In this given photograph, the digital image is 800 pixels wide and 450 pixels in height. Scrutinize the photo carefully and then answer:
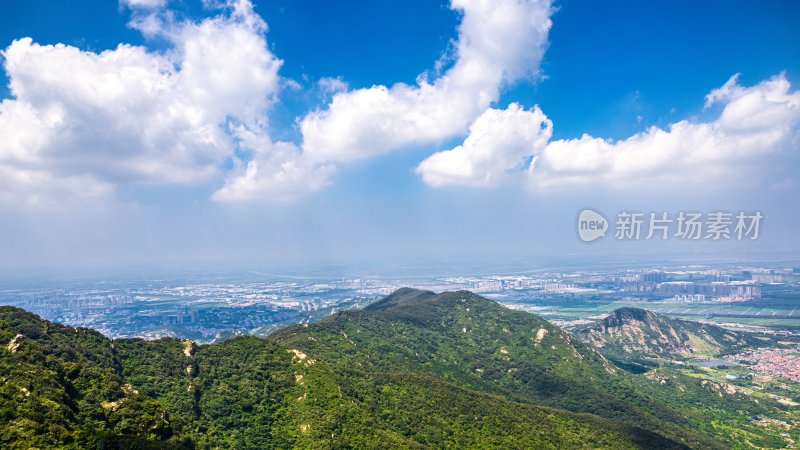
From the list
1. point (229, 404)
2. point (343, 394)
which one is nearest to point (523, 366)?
point (343, 394)

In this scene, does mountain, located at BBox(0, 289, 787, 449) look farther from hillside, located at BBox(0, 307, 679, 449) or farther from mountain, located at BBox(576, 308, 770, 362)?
mountain, located at BBox(576, 308, 770, 362)

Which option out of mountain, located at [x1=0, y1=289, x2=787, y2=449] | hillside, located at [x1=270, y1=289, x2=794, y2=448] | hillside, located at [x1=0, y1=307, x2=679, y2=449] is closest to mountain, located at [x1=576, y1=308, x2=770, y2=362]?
hillside, located at [x1=270, y1=289, x2=794, y2=448]

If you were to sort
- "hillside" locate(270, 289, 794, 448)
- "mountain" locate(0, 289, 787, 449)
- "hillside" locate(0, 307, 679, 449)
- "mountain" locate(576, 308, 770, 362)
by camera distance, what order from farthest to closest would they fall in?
"mountain" locate(576, 308, 770, 362), "hillside" locate(270, 289, 794, 448), "mountain" locate(0, 289, 787, 449), "hillside" locate(0, 307, 679, 449)

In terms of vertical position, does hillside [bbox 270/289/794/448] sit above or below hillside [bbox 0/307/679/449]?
below

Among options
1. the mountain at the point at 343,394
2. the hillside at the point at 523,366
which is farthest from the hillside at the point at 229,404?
the hillside at the point at 523,366

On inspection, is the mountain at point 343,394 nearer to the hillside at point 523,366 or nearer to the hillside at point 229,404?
the hillside at point 229,404

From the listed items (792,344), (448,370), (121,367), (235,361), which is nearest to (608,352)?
(792,344)

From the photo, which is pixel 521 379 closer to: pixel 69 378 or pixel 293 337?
pixel 293 337
